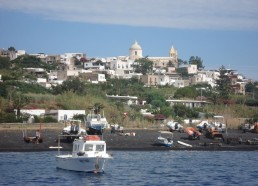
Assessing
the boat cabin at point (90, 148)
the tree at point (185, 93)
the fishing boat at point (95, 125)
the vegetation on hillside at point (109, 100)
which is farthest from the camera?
the tree at point (185, 93)

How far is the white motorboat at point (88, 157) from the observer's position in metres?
48.4

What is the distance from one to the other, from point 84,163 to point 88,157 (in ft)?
2.72

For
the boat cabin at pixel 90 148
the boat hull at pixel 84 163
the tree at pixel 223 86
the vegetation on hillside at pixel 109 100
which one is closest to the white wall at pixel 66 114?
the vegetation on hillside at pixel 109 100

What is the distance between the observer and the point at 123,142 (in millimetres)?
72562

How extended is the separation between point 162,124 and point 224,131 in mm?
9291

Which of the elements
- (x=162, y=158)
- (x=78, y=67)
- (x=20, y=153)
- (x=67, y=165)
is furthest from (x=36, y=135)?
(x=78, y=67)

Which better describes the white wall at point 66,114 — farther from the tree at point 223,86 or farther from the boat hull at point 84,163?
the tree at point 223,86

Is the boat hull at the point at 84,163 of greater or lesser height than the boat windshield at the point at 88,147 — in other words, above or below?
below

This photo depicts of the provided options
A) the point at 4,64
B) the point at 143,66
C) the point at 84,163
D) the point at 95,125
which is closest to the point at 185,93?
the point at 4,64

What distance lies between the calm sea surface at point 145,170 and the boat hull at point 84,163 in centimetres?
46

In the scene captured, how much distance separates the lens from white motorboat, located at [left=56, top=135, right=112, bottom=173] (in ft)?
159

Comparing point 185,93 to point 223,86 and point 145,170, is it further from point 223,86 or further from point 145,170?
point 145,170

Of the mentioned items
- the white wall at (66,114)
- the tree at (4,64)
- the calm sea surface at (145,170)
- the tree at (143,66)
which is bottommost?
the calm sea surface at (145,170)

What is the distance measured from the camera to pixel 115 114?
316 ft
